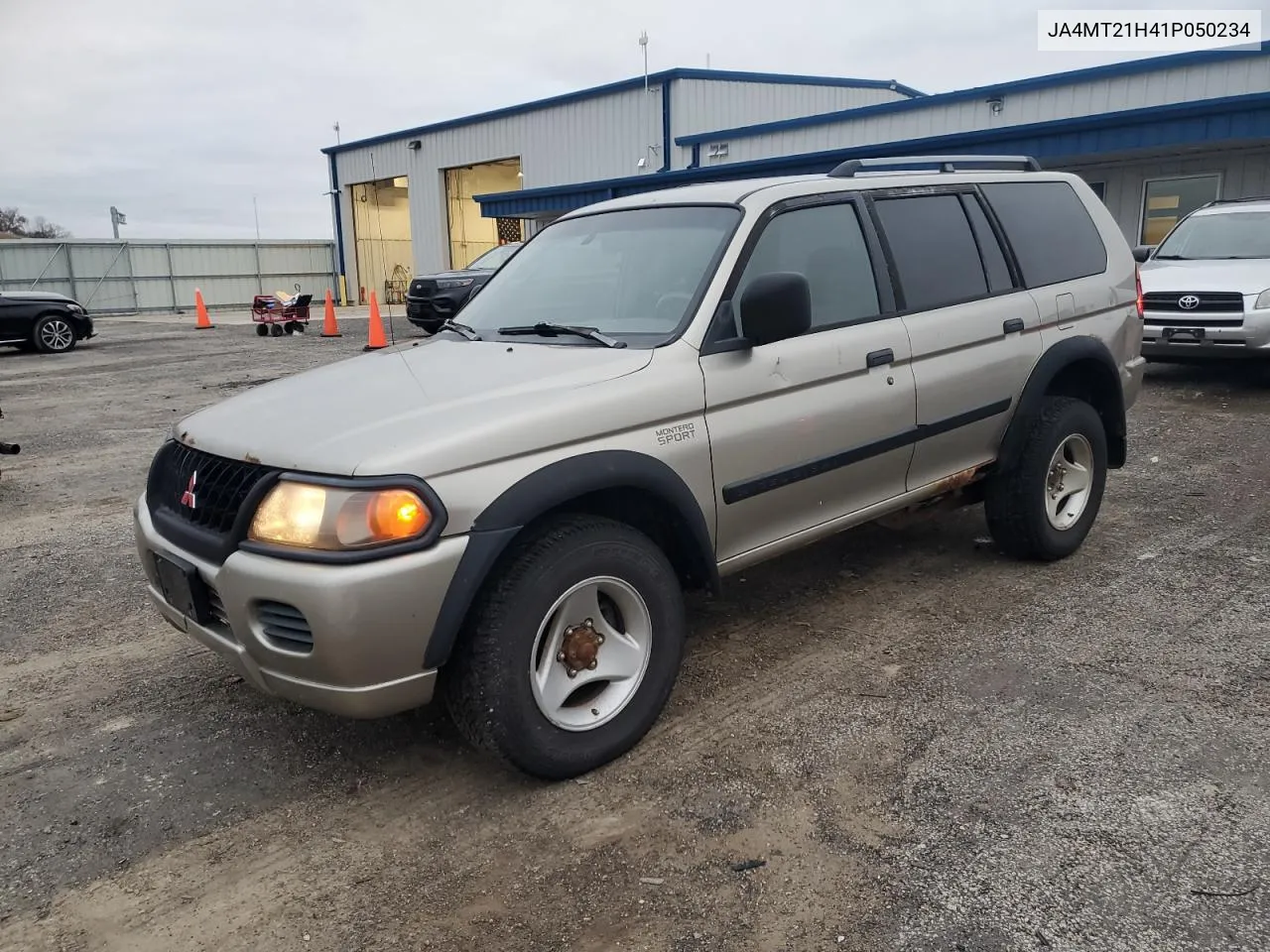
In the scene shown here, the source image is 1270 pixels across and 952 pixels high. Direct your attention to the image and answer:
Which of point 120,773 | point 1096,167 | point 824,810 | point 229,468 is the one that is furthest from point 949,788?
point 1096,167

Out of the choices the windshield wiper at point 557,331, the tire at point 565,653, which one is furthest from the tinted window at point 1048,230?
the tire at point 565,653

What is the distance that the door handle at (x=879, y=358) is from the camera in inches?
151

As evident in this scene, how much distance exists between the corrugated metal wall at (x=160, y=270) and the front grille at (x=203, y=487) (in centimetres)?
3302

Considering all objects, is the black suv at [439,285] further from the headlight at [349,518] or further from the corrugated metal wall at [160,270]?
the corrugated metal wall at [160,270]

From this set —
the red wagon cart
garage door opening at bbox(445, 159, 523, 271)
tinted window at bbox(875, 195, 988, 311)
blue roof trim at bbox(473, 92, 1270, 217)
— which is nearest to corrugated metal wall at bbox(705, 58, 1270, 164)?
blue roof trim at bbox(473, 92, 1270, 217)

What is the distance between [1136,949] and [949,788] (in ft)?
2.46

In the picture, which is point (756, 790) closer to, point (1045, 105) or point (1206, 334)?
point (1206, 334)

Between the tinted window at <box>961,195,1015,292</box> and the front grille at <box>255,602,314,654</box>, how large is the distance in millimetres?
3388

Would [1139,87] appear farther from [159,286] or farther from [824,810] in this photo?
[159,286]

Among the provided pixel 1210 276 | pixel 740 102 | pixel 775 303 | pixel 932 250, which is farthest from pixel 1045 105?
pixel 775 303

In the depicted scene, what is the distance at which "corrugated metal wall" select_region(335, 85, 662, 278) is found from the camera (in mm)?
25906

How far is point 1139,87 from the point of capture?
15.3m

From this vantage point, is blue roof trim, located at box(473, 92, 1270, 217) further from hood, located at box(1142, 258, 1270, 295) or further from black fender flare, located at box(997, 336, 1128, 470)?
black fender flare, located at box(997, 336, 1128, 470)

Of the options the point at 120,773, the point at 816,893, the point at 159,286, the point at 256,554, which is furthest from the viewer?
the point at 159,286
